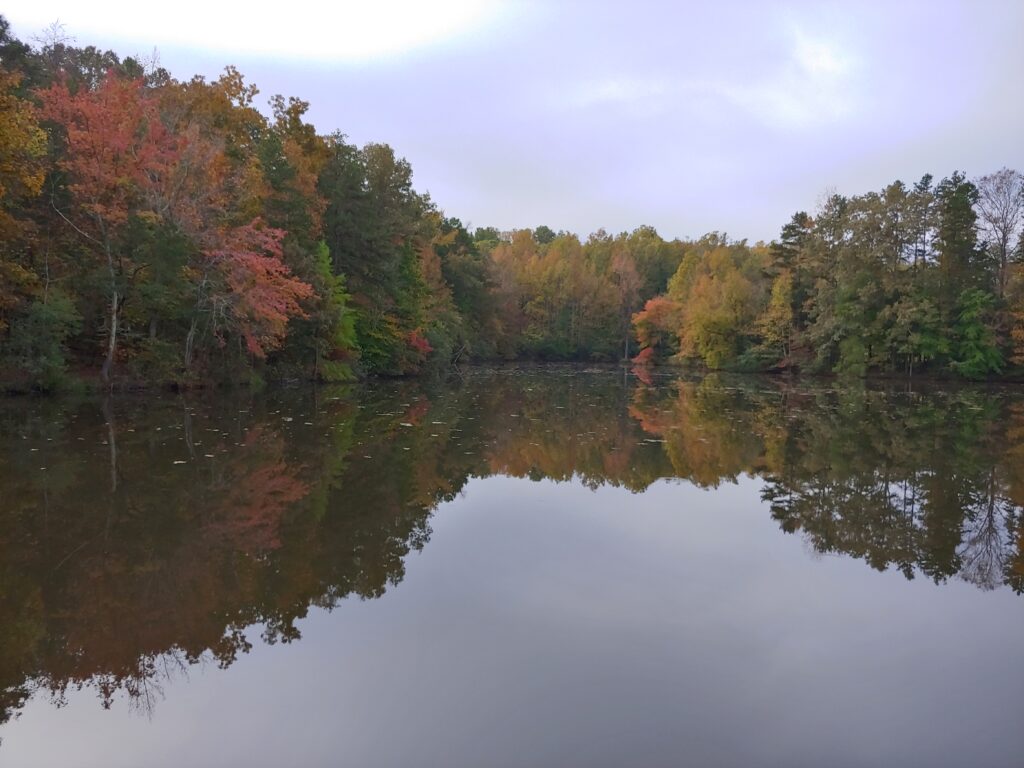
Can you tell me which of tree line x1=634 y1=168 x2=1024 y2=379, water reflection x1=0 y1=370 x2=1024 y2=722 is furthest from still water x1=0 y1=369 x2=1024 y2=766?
tree line x1=634 y1=168 x2=1024 y2=379

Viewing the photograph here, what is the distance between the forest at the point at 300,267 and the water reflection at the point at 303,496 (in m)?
3.47

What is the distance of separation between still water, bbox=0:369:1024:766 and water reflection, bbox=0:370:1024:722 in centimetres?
4

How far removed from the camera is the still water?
12.2 feet

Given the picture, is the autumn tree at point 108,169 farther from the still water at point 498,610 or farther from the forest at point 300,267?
the still water at point 498,610

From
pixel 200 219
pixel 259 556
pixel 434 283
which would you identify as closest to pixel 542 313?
pixel 434 283

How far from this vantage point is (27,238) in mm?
18141

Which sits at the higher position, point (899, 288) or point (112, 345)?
point (899, 288)

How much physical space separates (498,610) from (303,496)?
3.90 m

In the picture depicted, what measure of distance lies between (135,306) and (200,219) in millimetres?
3199

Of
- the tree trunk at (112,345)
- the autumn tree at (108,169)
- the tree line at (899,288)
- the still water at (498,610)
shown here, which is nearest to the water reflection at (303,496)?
the still water at (498,610)

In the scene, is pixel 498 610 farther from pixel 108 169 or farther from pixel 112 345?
pixel 108 169

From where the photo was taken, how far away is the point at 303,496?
8.42 metres

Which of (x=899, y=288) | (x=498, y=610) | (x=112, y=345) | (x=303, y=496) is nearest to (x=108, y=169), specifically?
(x=112, y=345)

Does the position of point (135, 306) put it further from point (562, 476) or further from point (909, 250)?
point (909, 250)
